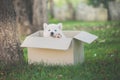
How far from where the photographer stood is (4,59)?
5.65 metres

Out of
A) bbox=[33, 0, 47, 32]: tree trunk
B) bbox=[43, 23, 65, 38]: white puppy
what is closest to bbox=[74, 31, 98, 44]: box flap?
bbox=[43, 23, 65, 38]: white puppy

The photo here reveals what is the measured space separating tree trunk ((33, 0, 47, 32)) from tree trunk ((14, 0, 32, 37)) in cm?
19

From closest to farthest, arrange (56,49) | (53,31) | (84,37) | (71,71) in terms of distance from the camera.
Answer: (71,71)
(56,49)
(84,37)
(53,31)

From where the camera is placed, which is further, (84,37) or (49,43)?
(84,37)

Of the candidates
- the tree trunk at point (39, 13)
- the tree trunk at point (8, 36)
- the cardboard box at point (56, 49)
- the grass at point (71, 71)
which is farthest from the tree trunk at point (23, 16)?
the cardboard box at point (56, 49)

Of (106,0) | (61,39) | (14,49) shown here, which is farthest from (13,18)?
(106,0)

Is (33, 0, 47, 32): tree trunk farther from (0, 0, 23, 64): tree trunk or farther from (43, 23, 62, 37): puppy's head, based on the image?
(0, 0, 23, 64): tree trunk

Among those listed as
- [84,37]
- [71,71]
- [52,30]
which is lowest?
[71,71]

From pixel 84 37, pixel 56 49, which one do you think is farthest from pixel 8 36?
pixel 84 37

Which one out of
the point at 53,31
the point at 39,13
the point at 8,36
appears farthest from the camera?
the point at 39,13

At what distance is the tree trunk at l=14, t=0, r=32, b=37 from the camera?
10671 mm

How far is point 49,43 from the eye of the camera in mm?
A: 5469

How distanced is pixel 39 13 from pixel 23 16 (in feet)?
1.45

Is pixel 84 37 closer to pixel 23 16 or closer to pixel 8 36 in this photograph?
pixel 8 36
